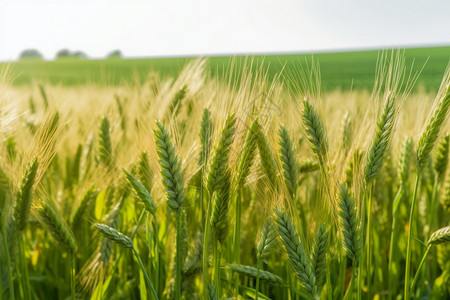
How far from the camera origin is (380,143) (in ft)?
4.54

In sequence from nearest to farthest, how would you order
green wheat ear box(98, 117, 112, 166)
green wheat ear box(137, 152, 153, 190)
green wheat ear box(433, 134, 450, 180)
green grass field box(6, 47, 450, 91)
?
1. green grass field box(6, 47, 450, 91)
2. green wheat ear box(137, 152, 153, 190)
3. green wheat ear box(433, 134, 450, 180)
4. green wheat ear box(98, 117, 112, 166)

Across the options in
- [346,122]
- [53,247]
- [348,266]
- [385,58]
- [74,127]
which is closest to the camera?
[385,58]

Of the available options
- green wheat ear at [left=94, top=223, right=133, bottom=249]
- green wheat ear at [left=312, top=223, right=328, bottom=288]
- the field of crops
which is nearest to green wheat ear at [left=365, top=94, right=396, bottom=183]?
the field of crops

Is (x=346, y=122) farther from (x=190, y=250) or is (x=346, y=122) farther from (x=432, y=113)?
(x=190, y=250)

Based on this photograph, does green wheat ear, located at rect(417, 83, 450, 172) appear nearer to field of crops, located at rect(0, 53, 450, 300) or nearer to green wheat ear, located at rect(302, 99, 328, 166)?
field of crops, located at rect(0, 53, 450, 300)

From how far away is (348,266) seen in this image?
2346mm

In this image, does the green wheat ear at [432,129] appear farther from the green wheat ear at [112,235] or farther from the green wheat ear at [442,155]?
the green wheat ear at [112,235]

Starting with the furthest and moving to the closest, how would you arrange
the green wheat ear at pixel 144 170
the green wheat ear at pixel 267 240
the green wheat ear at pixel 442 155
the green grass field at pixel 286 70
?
the green wheat ear at pixel 442 155 < the green wheat ear at pixel 144 170 < the green grass field at pixel 286 70 < the green wheat ear at pixel 267 240

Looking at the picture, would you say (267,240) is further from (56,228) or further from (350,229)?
(56,228)

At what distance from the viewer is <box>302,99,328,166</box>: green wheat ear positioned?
4.66 ft

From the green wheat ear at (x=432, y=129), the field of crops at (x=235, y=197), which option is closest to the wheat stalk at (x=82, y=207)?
the field of crops at (x=235, y=197)

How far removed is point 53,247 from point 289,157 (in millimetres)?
1323

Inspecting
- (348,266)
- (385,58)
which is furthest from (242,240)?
(385,58)

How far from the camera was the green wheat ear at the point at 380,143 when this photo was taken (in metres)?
1.37
